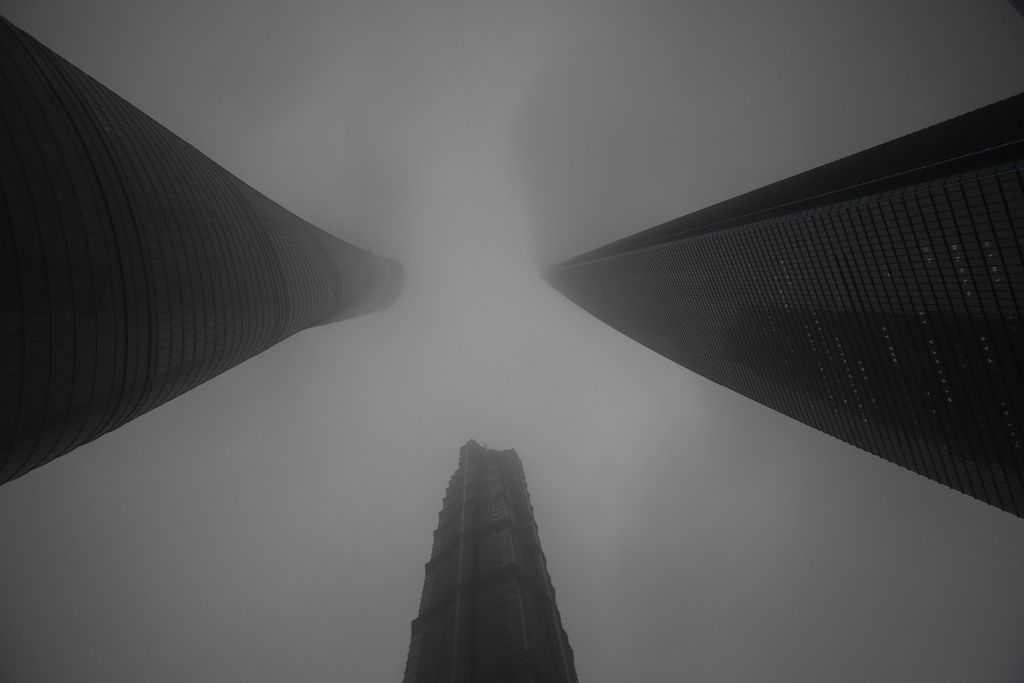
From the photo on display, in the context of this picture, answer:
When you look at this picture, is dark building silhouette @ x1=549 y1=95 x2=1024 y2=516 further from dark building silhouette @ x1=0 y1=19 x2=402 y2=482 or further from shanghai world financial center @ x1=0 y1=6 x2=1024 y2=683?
dark building silhouette @ x1=0 y1=19 x2=402 y2=482

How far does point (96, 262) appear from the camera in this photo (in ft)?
119

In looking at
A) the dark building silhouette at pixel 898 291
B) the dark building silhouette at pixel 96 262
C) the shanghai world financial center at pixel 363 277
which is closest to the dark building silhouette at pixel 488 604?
the shanghai world financial center at pixel 363 277

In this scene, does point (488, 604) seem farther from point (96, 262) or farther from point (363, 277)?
point (363, 277)

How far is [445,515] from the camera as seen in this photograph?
129750 millimetres

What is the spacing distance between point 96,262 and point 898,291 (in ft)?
306

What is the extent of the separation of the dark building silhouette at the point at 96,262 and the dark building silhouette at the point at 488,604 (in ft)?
206

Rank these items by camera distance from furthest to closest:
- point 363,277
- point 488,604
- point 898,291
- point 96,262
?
point 363,277
point 488,604
point 898,291
point 96,262

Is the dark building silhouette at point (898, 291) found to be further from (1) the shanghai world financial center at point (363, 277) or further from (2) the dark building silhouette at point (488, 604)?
(2) the dark building silhouette at point (488, 604)

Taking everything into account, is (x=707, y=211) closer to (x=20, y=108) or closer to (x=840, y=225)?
(x=840, y=225)

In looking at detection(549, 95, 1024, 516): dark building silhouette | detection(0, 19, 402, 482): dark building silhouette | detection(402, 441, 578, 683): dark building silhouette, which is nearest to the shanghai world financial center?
detection(0, 19, 402, 482): dark building silhouette

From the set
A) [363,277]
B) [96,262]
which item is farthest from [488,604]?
[363,277]

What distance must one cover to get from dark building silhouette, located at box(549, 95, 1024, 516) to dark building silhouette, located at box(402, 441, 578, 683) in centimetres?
7179

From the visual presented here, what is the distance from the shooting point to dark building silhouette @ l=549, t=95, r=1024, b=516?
52688 mm

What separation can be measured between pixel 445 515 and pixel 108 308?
350ft
